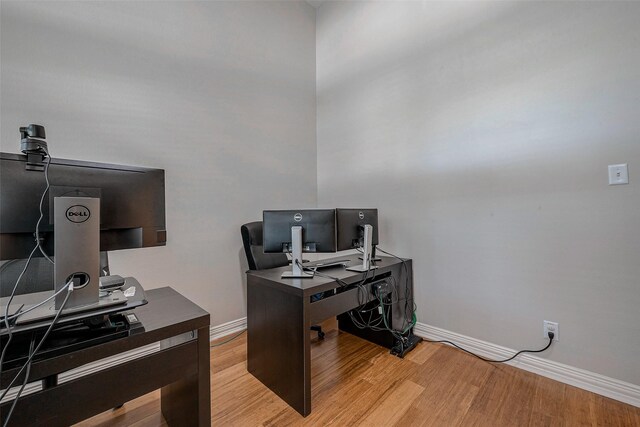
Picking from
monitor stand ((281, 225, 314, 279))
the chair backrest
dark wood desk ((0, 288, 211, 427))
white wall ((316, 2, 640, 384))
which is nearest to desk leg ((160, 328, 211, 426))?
dark wood desk ((0, 288, 211, 427))

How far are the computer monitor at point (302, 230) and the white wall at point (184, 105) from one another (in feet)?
2.73

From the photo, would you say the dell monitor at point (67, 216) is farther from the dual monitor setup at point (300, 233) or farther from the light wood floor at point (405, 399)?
the light wood floor at point (405, 399)

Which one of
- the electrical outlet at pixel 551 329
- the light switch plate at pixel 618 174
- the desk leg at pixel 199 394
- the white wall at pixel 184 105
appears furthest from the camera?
the electrical outlet at pixel 551 329

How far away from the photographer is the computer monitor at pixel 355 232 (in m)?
1.89

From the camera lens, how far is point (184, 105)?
2.21 meters

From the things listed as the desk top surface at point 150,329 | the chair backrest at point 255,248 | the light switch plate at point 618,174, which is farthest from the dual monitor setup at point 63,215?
the light switch plate at point 618,174

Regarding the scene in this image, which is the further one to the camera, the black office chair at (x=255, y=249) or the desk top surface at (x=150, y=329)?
the black office chair at (x=255, y=249)

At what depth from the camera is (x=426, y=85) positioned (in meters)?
2.37

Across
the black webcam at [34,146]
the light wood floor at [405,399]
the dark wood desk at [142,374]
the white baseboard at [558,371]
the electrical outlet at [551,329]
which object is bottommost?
the light wood floor at [405,399]

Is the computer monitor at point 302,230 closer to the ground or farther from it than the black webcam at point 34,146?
closer to the ground

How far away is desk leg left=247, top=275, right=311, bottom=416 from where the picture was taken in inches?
59.2

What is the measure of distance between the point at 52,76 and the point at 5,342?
1670mm

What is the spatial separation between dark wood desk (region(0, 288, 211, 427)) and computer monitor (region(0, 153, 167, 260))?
0.31m

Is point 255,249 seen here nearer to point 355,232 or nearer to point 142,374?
point 355,232
